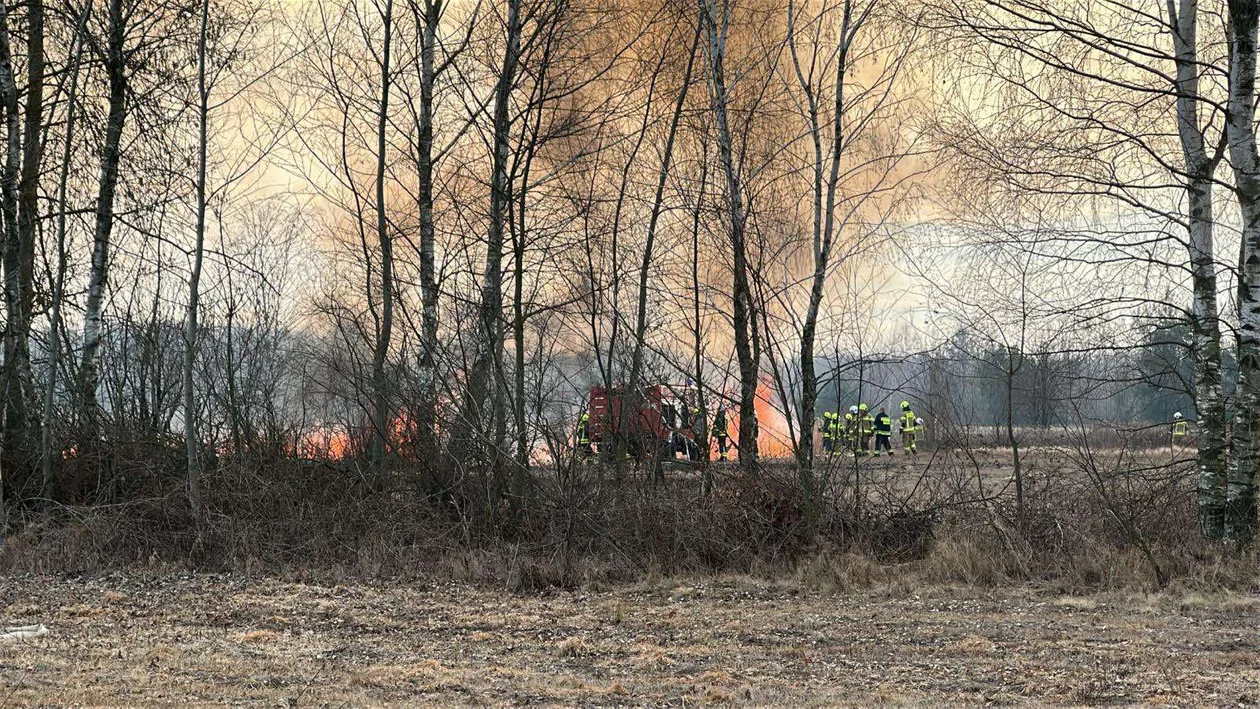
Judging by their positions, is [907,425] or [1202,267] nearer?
[1202,267]

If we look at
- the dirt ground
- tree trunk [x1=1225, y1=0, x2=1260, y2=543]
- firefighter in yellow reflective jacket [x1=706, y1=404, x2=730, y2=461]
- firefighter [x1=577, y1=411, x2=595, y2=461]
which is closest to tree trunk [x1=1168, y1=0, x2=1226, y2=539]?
tree trunk [x1=1225, y1=0, x2=1260, y2=543]

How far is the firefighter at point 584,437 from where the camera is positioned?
1214 cm

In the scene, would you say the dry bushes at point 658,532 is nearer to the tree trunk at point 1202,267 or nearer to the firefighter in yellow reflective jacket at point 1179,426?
the tree trunk at point 1202,267

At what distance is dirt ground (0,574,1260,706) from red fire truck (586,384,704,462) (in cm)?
233

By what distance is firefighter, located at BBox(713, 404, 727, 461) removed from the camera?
42.4 ft

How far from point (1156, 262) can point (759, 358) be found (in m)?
4.19

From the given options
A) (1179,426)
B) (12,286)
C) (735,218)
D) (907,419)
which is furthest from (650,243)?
(907,419)

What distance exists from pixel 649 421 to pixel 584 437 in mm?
877

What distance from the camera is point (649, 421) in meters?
12.9

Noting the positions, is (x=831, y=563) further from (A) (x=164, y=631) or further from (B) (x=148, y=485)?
(B) (x=148, y=485)

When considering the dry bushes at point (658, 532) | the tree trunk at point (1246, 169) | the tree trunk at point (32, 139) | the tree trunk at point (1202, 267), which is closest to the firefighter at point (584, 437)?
the dry bushes at point (658, 532)

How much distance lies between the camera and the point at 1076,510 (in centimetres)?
1178

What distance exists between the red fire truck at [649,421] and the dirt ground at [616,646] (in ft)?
7.64

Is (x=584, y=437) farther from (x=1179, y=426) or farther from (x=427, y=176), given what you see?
(x=1179, y=426)
